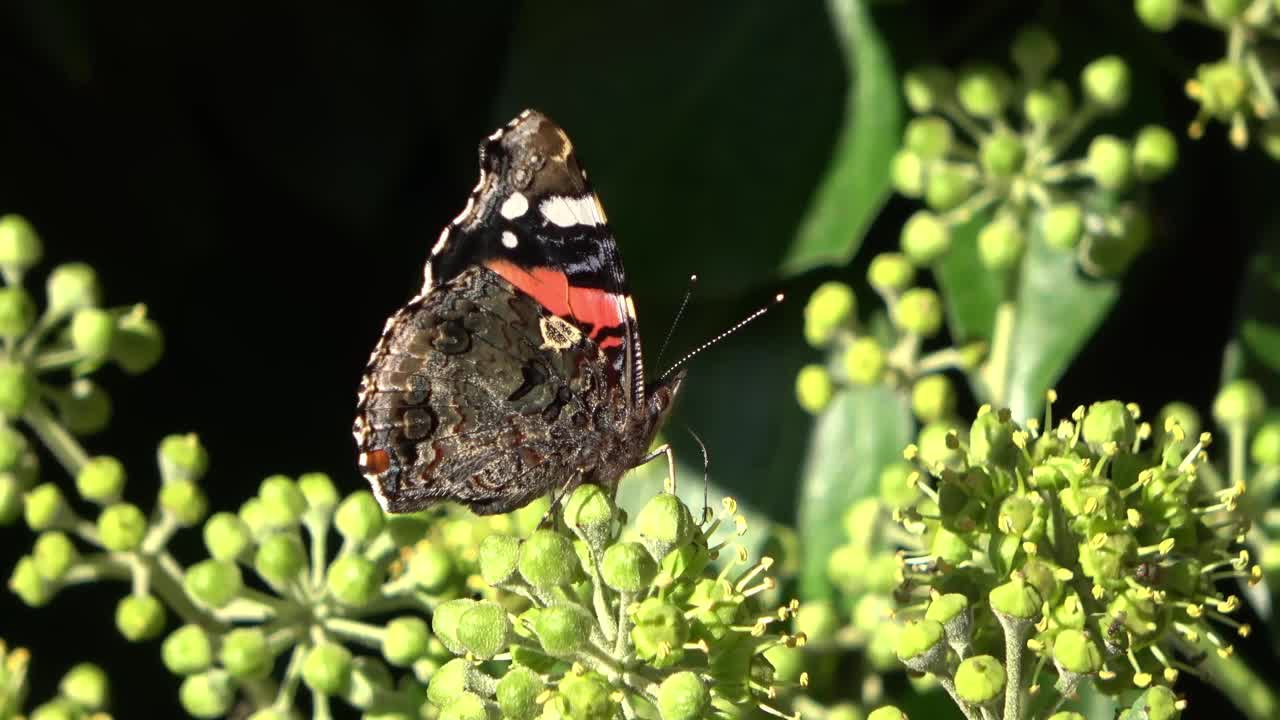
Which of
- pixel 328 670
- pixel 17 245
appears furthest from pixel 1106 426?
pixel 17 245

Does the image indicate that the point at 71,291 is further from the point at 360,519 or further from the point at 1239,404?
the point at 1239,404

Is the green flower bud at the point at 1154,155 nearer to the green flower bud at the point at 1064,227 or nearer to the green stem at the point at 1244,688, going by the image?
the green flower bud at the point at 1064,227

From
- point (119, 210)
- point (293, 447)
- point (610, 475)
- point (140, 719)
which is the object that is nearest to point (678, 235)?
point (610, 475)

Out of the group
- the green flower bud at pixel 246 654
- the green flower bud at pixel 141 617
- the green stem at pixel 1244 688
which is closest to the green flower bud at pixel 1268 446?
the green stem at pixel 1244 688

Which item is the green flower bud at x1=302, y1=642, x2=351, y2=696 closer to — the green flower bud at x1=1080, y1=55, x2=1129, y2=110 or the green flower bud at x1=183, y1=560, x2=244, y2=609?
the green flower bud at x1=183, y1=560, x2=244, y2=609

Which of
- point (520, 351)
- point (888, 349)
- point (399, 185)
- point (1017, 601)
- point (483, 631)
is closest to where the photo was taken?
point (1017, 601)

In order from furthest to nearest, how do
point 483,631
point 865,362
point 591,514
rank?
1. point 865,362
2. point 591,514
3. point 483,631

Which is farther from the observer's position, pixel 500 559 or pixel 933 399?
pixel 933 399
